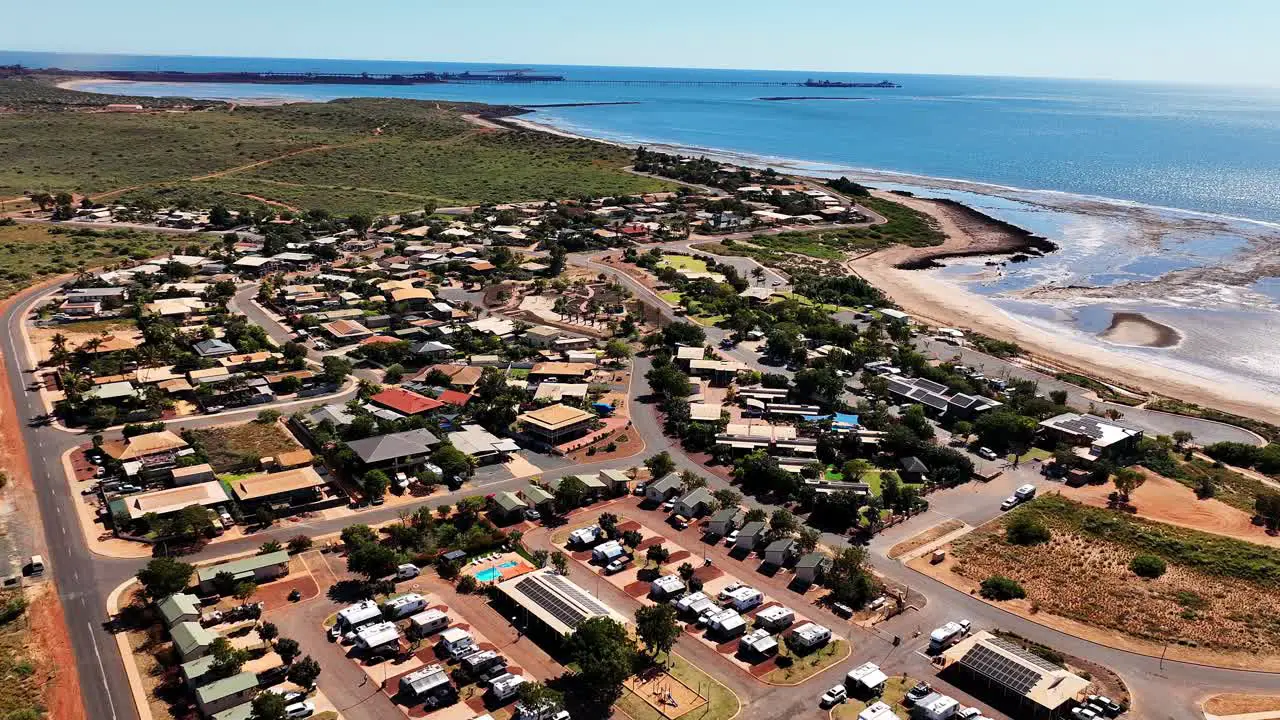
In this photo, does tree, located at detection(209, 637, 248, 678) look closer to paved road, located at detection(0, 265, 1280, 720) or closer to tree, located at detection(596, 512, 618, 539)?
paved road, located at detection(0, 265, 1280, 720)

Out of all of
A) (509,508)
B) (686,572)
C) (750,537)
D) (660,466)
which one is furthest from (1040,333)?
(509,508)

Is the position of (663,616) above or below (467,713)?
above

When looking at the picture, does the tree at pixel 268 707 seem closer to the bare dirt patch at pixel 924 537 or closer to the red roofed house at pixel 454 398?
the bare dirt patch at pixel 924 537

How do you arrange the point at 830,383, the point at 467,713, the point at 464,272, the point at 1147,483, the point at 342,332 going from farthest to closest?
the point at 464,272
the point at 342,332
the point at 830,383
the point at 1147,483
the point at 467,713

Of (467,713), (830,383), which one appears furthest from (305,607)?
(830,383)

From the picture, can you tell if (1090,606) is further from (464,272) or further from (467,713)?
(464,272)
